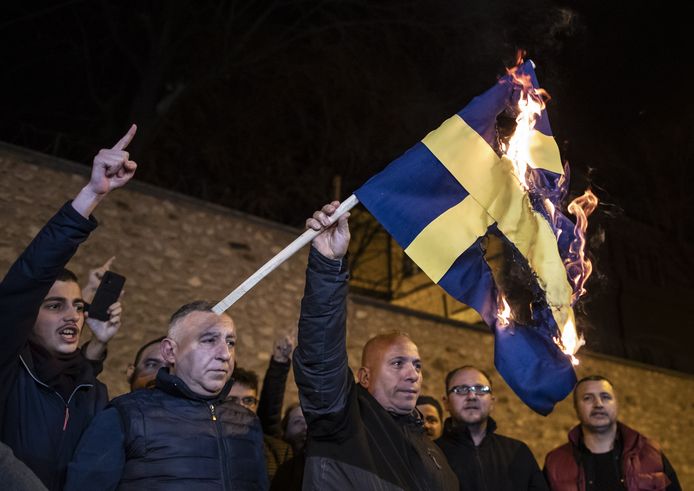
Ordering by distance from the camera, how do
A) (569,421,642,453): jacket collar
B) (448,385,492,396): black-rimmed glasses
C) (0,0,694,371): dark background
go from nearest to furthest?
(448,385,492,396): black-rimmed glasses → (569,421,642,453): jacket collar → (0,0,694,371): dark background

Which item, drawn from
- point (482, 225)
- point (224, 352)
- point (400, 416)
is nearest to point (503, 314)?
point (482, 225)

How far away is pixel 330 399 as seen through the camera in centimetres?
285

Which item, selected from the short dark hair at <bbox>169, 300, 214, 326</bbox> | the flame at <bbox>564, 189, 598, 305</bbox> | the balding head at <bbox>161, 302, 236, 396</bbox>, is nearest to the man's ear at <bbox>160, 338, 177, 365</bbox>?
the balding head at <bbox>161, 302, 236, 396</bbox>

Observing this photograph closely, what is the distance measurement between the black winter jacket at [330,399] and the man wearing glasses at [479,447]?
1.33m

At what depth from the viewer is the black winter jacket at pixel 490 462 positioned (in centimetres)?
423

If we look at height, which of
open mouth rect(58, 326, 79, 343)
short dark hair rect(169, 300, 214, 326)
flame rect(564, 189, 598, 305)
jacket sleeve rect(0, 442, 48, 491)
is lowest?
jacket sleeve rect(0, 442, 48, 491)

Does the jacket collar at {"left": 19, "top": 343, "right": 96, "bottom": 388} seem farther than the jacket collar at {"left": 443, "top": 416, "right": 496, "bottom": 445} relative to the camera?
No

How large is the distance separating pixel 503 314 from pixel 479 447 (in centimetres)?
135

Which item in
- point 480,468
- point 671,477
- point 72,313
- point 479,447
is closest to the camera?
point 72,313

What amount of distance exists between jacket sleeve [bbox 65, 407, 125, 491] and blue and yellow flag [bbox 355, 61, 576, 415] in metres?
1.42

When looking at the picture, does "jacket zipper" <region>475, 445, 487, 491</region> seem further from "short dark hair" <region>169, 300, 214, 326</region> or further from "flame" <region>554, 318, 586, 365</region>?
"short dark hair" <region>169, 300, 214, 326</region>

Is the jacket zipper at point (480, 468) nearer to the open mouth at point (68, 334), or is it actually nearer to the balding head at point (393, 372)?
the balding head at point (393, 372)

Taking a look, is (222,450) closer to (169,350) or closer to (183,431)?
(183,431)

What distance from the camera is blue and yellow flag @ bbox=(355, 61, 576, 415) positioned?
333 cm
